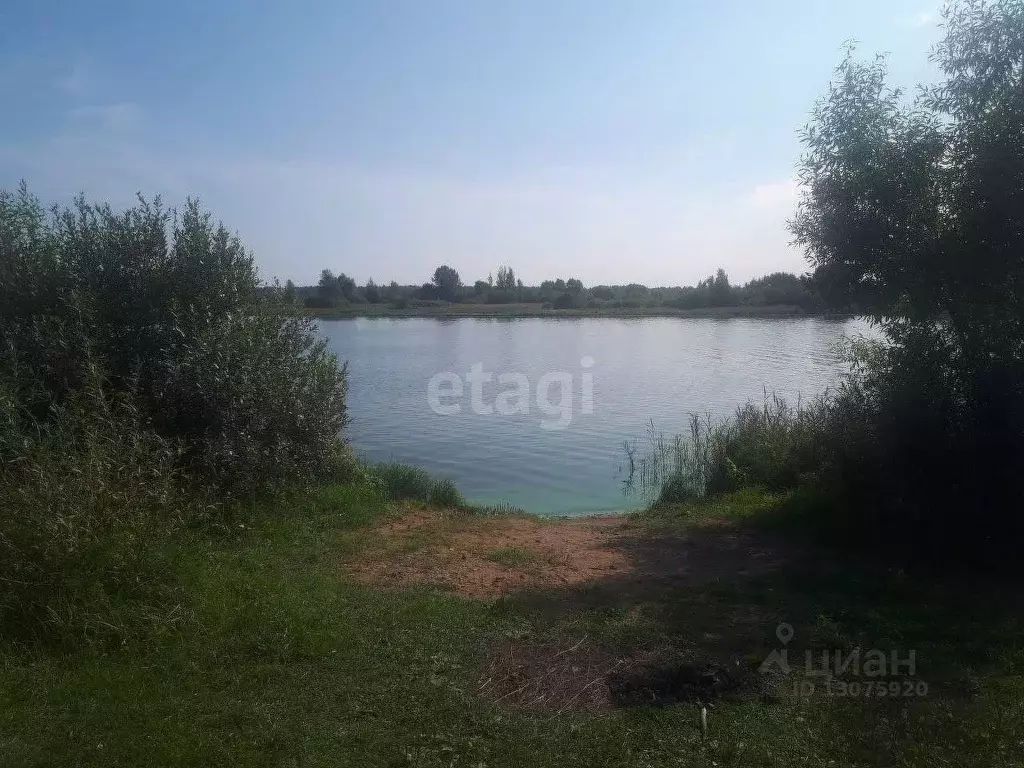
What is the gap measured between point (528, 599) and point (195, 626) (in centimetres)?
292

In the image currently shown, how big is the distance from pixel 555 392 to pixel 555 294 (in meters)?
51.2

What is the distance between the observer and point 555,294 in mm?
78188

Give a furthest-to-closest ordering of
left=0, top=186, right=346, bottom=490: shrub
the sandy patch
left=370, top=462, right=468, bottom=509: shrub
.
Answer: left=370, top=462, right=468, bottom=509: shrub < left=0, top=186, right=346, bottom=490: shrub < the sandy patch

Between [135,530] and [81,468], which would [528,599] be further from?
[81,468]

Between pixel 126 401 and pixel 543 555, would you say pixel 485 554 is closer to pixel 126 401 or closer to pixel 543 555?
pixel 543 555

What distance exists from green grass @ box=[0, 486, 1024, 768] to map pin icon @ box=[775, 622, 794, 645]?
0.30 feet

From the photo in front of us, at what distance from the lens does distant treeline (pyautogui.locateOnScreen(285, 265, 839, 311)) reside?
53688 mm

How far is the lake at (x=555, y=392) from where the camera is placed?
57.3 feet

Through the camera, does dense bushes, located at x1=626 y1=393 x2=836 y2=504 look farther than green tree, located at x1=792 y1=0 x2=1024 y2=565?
Yes

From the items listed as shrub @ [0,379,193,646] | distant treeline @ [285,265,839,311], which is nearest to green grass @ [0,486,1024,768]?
shrub @ [0,379,193,646]

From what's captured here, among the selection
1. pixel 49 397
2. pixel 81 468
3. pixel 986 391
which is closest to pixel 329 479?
pixel 49 397

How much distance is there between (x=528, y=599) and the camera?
7.05 meters

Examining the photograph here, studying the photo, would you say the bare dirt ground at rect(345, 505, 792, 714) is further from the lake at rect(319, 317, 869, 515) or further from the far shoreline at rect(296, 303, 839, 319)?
the far shoreline at rect(296, 303, 839, 319)

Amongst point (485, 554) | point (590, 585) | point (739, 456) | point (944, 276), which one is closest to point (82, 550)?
point (485, 554)
